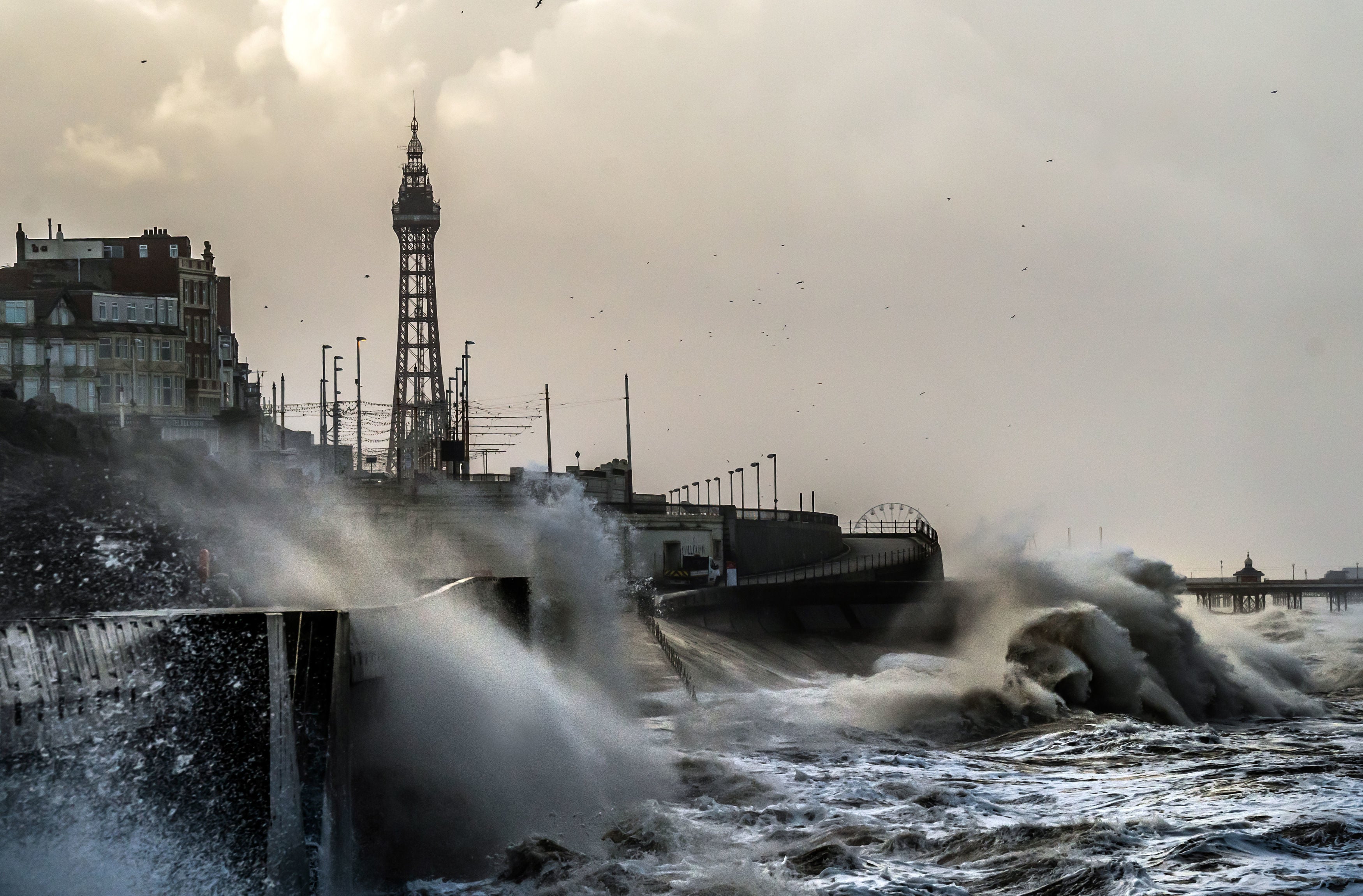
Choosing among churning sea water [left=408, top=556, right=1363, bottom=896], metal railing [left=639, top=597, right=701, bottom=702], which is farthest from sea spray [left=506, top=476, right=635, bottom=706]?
churning sea water [left=408, top=556, right=1363, bottom=896]

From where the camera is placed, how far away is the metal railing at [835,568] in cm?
6931

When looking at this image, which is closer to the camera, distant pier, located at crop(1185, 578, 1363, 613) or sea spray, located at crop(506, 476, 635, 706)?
sea spray, located at crop(506, 476, 635, 706)

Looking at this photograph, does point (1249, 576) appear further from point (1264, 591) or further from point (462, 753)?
point (462, 753)

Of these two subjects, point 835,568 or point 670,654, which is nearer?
point 670,654

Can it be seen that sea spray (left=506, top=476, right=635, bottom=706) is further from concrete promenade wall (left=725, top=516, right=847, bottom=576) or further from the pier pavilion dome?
the pier pavilion dome

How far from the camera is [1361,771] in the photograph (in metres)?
24.5

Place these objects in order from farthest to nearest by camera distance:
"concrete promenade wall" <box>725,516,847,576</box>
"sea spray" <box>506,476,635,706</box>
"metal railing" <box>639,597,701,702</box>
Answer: "concrete promenade wall" <box>725,516,847,576</box> < "metal railing" <box>639,597,701,702</box> < "sea spray" <box>506,476,635,706</box>

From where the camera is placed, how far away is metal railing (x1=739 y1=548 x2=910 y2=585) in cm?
6931

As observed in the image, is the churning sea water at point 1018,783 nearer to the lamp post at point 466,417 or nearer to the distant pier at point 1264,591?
the lamp post at point 466,417

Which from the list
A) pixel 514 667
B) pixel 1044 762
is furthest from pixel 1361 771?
pixel 514 667

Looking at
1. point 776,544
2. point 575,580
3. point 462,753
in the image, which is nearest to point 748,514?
point 776,544

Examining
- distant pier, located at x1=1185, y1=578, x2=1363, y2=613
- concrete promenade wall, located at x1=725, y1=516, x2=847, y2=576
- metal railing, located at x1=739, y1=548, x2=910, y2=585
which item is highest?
concrete promenade wall, located at x1=725, y1=516, x2=847, y2=576

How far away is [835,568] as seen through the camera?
7638 cm

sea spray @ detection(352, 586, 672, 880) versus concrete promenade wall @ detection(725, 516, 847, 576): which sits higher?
concrete promenade wall @ detection(725, 516, 847, 576)
